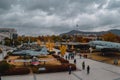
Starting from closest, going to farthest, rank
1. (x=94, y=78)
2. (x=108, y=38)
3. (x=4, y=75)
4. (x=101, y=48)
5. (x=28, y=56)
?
(x=94, y=78) → (x=4, y=75) → (x=28, y=56) → (x=101, y=48) → (x=108, y=38)

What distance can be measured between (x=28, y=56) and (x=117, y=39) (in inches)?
3014

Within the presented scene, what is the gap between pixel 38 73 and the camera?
3622cm

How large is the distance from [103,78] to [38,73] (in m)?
10.1

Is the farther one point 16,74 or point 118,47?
point 118,47

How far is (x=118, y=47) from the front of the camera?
72.6m

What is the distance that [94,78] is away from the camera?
3159cm

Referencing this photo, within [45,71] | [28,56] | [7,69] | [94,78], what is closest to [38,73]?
[45,71]

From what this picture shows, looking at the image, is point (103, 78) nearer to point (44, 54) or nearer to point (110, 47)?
point (44, 54)

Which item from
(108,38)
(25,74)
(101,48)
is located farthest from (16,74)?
(108,38)

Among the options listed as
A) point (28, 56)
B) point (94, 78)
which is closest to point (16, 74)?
point (94, 78)

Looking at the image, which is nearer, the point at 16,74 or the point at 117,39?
the point at 16,74

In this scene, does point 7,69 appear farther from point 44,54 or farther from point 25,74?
point 44,54

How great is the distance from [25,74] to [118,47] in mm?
43765

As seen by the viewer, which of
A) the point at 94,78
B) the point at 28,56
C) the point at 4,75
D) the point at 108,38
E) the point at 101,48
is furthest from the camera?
the point at 108,38
